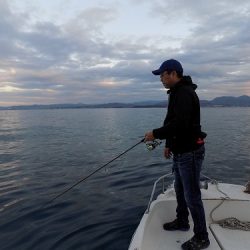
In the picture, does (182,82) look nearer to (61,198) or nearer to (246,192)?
(246,192)

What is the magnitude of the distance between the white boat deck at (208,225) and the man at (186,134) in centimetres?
54

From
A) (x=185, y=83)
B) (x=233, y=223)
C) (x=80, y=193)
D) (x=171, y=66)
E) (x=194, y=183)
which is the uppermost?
(x=171, y=66)

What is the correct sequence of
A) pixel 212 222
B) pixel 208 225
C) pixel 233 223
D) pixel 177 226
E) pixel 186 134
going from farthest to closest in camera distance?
pixel 212 222 < pixel 208 225 < pixel 233 223 < pixel 177 226 < pixel 186 134

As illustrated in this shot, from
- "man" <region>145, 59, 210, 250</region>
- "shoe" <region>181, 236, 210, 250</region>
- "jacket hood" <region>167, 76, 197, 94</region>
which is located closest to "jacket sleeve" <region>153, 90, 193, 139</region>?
"man" <region>145, 59, 210, 250</region>

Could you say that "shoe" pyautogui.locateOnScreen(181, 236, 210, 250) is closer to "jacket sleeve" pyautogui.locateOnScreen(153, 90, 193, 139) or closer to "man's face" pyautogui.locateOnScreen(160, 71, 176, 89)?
"jacket sleeve" pyautogui.locateOnScreen(153, 90, 193, 139)

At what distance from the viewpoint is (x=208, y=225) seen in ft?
22.1

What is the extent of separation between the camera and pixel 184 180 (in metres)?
5.50

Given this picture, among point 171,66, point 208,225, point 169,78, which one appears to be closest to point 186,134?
point 169,78

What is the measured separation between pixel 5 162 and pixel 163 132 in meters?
16.1

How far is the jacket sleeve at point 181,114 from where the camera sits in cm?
513

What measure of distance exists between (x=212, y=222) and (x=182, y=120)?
9.36ft

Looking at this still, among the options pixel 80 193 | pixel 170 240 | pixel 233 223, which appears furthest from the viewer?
pixel 80 193

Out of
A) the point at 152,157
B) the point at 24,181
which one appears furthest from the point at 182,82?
the point at 152,157

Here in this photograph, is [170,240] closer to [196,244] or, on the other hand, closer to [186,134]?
[196,244]
